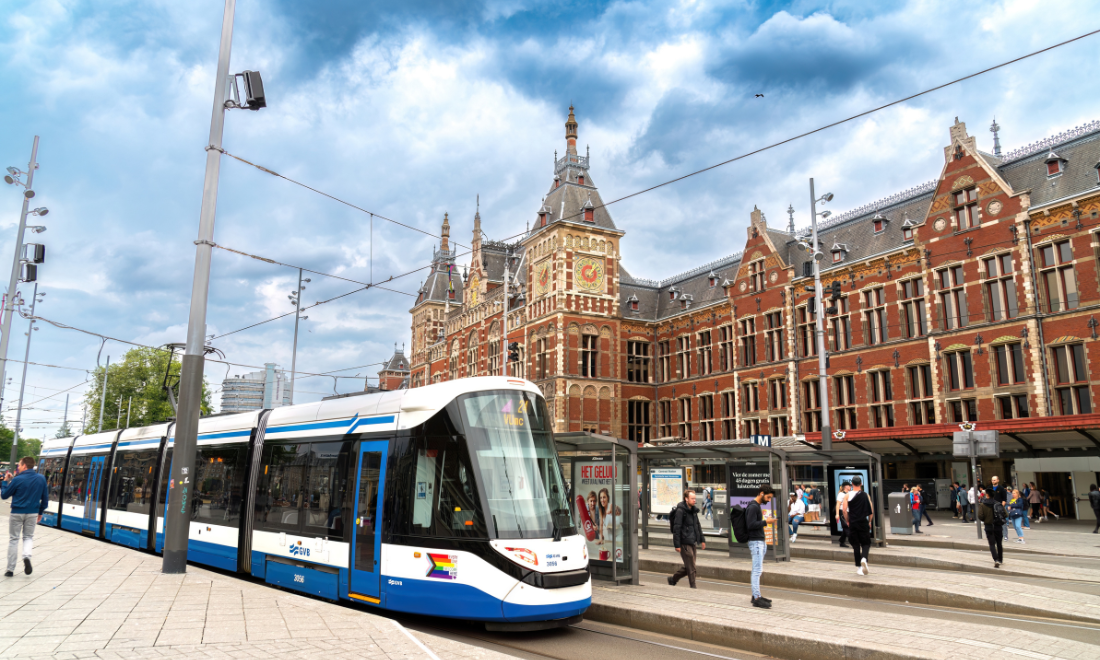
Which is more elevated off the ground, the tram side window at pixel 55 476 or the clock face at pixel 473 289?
the clock face at pixel 473 289

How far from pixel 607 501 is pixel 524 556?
4.26m

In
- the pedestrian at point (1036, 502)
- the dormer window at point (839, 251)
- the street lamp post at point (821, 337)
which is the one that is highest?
the dormer window at point (839, 251)

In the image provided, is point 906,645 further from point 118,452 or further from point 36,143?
point 36,143

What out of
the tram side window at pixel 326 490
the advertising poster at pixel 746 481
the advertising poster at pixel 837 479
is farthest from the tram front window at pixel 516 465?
the advertising poster at pixel 837 479

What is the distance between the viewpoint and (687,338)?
4666 centimetres

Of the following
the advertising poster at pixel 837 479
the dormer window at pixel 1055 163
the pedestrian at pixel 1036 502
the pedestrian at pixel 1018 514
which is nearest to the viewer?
the advertising poster at pixel 837 479

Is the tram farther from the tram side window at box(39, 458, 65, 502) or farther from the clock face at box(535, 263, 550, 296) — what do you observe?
the clock face at box(535, 263, 550, 296)

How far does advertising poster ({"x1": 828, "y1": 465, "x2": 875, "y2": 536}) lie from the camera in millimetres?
18578

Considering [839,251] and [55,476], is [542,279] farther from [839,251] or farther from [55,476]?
[55,476]

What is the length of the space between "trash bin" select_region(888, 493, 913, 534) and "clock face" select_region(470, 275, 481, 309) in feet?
125

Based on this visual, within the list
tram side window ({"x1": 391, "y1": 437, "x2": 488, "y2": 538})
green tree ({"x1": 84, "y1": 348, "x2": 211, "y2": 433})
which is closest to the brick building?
tram side window ({"x1": 391, "y1": 437, "x2": 488, "y2": 538})

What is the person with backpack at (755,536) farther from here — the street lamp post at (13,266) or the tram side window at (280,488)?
the street lamp post at (13,266)

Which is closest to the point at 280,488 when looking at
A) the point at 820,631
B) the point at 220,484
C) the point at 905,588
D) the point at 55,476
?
the point at 220,484

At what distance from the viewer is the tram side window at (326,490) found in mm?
10125
